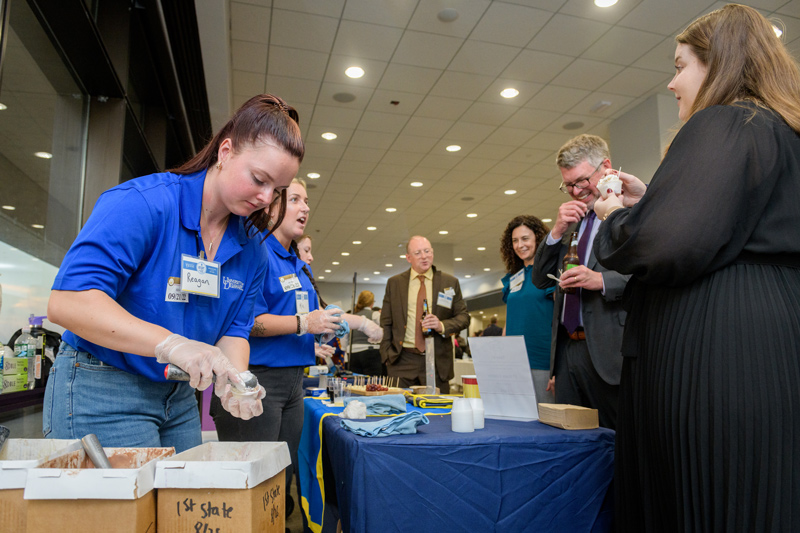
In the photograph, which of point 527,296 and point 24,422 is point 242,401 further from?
point 527,296

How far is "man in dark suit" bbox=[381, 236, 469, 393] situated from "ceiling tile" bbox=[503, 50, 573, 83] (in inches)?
77.6

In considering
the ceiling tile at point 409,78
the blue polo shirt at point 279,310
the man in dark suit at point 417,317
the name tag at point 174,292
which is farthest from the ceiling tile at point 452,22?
the name tag at point 174,292

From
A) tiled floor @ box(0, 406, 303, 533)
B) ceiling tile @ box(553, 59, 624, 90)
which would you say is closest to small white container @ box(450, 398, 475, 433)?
tiled floor @ box(0, 406, 303, 533)

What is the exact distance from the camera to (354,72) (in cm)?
474

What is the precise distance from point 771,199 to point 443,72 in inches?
159

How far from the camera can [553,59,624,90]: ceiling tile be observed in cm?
457

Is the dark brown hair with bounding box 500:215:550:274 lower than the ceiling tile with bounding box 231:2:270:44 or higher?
lower

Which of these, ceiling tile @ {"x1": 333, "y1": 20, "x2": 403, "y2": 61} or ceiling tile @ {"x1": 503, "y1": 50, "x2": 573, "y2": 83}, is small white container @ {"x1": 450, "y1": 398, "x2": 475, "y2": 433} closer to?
ceiling tile @ {"x1": 333, "y1": 20, "x2": 403, "y2": 61}

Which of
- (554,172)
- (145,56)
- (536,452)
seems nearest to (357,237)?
(554,172)

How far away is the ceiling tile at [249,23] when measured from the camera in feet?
12.7

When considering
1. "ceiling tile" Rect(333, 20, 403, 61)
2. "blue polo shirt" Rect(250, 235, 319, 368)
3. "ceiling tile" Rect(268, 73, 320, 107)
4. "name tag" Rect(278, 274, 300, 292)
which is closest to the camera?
"blue polo shirt" Rect(250, 235, 319, 368)

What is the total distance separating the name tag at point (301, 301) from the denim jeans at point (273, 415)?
243 mm

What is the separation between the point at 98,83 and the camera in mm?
2459

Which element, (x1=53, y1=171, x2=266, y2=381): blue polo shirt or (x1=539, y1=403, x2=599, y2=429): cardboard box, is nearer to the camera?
(x1=53, y1=171, x2=266, y2=381): blue polo shirt
